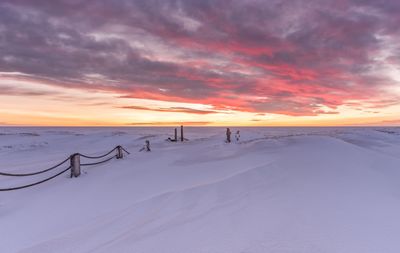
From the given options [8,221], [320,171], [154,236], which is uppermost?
[320,171]

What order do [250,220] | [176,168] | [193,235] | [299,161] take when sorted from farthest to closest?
[176,168] → [299,161] → [250,220] → [193,235]

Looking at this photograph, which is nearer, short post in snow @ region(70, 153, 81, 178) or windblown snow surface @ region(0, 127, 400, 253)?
windblown snow surface @ region(0, 127, 400, 253)

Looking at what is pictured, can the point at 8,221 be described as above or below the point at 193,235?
below

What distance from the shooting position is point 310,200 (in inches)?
223

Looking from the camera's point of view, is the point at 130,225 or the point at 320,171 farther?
the point at 320,171

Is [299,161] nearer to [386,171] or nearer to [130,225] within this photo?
[386,171]

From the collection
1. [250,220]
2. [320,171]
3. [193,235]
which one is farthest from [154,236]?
[320,171]

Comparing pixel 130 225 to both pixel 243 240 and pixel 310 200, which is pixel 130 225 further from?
pixel 310 200

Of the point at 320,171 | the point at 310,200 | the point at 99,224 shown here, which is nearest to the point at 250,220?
the point at 310,200

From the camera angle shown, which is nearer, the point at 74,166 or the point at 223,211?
the point at 223,211

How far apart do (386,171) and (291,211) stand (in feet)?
16.3

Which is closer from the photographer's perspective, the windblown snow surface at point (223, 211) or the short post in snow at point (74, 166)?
the windblown snow surface at point (223, 211)

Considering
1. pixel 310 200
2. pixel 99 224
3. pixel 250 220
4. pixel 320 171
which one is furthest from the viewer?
pixel 320 171

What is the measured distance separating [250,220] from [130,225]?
2.24 meters
